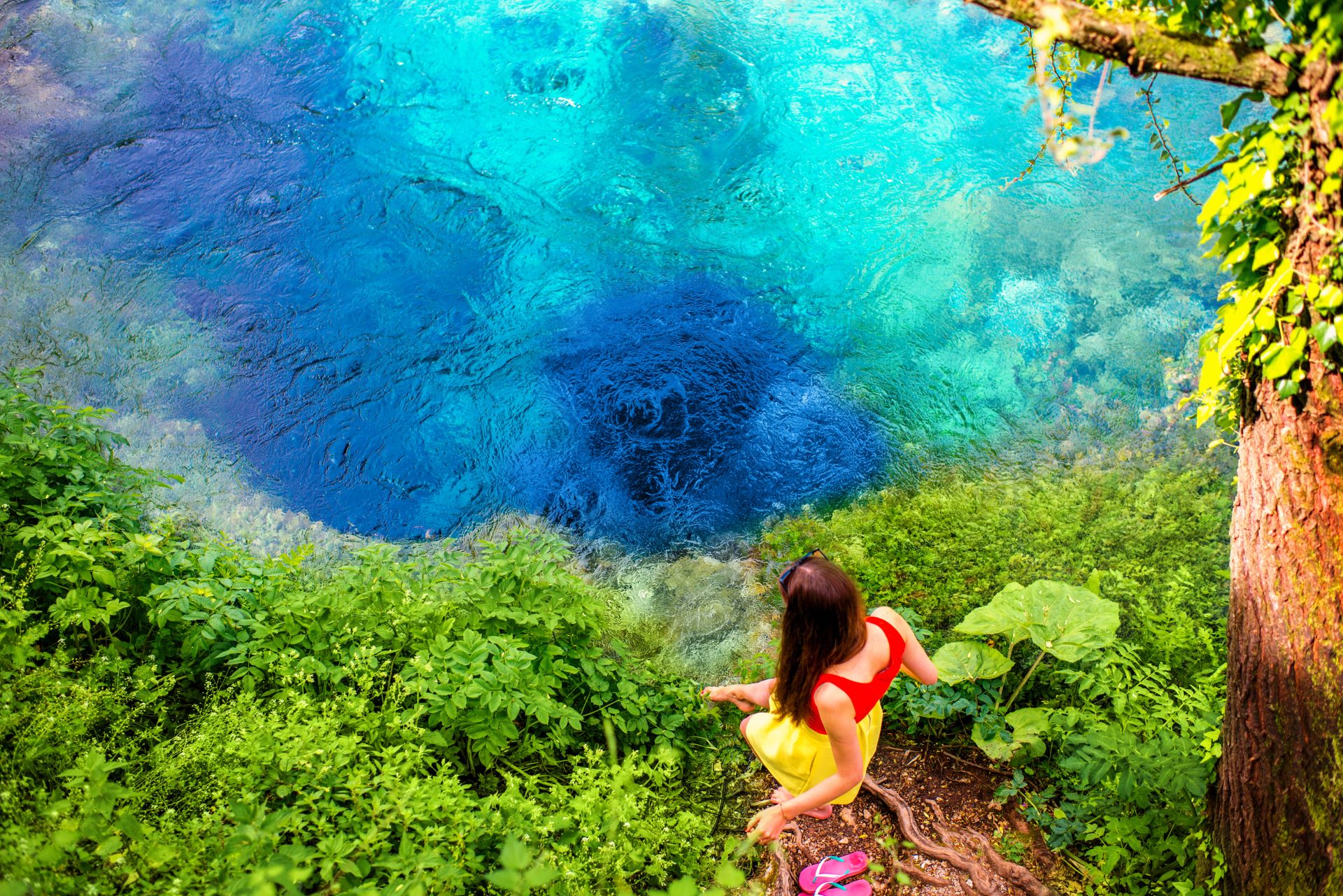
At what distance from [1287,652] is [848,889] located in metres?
1.54

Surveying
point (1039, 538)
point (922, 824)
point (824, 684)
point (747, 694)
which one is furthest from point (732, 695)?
point (1039, 538)

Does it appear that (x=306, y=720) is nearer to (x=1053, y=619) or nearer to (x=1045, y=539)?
(x=1053, y=619)

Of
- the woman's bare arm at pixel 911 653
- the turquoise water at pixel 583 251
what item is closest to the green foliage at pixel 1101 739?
the woman's bare arm at pixel 911 653

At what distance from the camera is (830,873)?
288cm

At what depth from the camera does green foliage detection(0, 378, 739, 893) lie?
6.83 feet

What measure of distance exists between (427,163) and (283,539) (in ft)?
10.4

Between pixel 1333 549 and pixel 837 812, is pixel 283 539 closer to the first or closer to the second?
pixel 837 812

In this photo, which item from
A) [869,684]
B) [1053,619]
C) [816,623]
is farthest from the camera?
[1053,619]

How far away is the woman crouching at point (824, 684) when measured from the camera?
246cm

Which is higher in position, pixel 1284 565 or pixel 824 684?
pixel 1284 565

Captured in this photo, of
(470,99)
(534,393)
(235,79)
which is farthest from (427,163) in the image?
(534,393)

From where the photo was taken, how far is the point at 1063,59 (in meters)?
2.76

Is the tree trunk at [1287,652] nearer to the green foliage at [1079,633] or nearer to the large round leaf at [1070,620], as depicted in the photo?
the green foliage at [1079,633]

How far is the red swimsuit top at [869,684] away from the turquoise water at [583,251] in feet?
6.56
